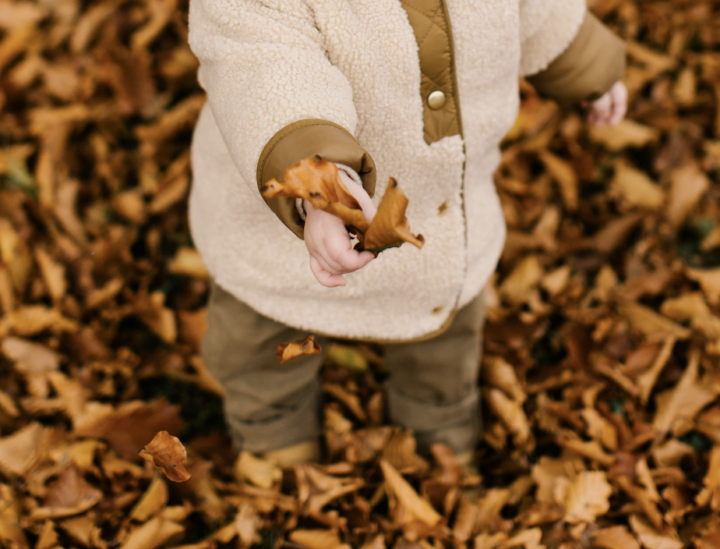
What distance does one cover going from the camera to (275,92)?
678 mm

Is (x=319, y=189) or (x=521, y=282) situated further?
(x=521, y=282)

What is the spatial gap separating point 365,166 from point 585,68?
0.58 meters

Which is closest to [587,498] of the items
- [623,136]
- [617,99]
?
[617,99]

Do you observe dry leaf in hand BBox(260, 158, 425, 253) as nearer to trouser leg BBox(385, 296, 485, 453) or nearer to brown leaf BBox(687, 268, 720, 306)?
trouser leg BBox(385, 296, 485, 453)

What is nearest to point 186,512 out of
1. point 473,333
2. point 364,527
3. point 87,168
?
point 364,527

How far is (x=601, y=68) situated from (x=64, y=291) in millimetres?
1279

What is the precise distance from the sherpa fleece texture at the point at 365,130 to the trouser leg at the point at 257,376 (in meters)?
0.08

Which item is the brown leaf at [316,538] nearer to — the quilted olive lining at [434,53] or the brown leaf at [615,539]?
the brown leaf at [615,539]

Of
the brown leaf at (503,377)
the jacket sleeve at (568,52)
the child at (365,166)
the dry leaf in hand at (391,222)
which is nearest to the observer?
the dry leaf in hand at (391,222)

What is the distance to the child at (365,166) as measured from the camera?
2.25ft

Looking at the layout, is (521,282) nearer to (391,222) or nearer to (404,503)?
(404,503)

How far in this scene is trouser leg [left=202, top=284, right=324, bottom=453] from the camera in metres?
1.06

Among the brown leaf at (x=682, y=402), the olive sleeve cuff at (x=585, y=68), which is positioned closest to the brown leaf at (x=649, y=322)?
the brown leaf at (x=682, y=402)

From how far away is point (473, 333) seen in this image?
45.3 inches
